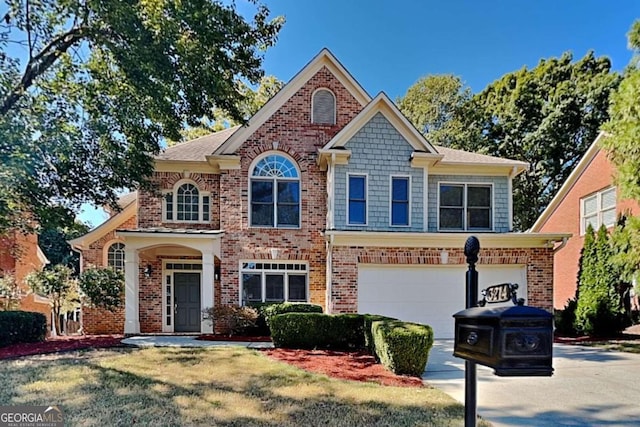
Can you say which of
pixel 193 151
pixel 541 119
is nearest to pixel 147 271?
pixel 193 151

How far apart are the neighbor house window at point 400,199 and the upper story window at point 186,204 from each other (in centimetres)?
617

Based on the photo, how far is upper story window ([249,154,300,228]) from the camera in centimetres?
1316

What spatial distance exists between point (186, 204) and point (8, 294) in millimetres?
6980

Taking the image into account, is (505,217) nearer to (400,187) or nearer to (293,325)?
(400,187)

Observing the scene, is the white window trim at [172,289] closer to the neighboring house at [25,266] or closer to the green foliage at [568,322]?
the neighboring house at [25,266]

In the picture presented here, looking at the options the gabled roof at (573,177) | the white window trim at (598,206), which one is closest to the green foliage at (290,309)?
the white window trim at (598,206)

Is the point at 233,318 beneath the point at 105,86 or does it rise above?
beneath

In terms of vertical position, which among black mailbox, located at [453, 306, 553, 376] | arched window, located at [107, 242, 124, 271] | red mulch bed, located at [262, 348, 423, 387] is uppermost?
black mailbox, located at [453, 306, 553, 376]

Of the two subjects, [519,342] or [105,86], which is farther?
[105,86]

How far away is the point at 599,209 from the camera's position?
51.3ft

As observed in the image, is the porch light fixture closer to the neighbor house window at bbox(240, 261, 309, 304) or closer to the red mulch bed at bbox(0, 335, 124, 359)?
the red mulch bed at bbox(0, 335, 124, 359)

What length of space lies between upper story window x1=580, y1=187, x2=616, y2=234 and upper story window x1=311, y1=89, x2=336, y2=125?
1081 cm
